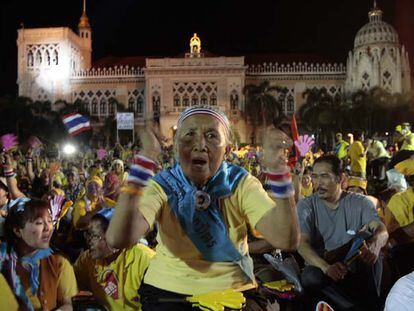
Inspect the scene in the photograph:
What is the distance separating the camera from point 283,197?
7.31 ft

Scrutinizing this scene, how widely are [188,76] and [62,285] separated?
5333 centimetres

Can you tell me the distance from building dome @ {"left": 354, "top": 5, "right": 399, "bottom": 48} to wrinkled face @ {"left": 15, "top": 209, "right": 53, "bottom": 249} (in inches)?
Result: 2246

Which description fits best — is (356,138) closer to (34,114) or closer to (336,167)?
(336,167)

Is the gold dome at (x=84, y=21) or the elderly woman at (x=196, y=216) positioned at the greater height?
the gold dome at (x=84, y=21)

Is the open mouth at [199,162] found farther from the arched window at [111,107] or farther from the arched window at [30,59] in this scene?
the arched window at [30,59]

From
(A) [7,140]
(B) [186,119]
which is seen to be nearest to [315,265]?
(B) [186,119]

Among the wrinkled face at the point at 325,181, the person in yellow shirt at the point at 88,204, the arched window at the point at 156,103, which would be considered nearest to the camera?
the wrinkled face at the point at 325,181

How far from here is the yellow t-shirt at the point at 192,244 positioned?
7.91 feet

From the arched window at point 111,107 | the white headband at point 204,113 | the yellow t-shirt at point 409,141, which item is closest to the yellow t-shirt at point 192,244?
the white headband at point 204,113

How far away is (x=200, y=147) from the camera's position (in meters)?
2.47

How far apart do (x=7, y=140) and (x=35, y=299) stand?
8762mm

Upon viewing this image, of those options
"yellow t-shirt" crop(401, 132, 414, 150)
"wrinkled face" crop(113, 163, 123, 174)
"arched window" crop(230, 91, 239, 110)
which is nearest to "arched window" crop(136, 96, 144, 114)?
"arched window" crop(230, 91, 239, 110)

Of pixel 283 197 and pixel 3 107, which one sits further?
pixel 3 107

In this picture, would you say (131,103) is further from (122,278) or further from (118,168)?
(122,278)
